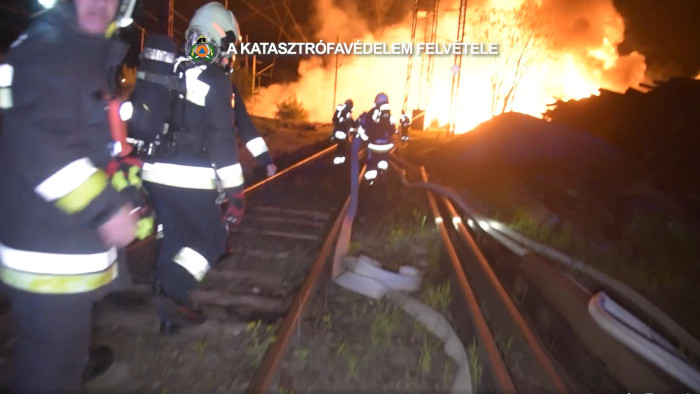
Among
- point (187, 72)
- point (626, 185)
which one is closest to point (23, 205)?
point (187, 72)

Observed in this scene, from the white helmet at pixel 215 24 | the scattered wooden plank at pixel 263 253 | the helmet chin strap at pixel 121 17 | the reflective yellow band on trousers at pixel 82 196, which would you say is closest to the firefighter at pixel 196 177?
the white helmet at pixel 215 24

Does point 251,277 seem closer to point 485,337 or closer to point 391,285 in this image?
point 391,285

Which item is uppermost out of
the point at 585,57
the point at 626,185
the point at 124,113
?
the point at 585,57

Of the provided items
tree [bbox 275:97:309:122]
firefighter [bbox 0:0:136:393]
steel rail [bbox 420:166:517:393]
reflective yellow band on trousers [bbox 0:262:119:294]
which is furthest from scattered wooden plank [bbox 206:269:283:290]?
tree [bbox 275:97:309:122]

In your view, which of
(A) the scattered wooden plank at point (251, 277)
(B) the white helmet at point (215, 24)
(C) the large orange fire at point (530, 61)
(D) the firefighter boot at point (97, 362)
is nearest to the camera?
(D) the firefighter boot at point (97, 362)

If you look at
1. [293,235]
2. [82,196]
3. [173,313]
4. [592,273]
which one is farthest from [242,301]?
[592,273]

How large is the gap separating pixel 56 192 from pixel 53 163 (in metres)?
0.11

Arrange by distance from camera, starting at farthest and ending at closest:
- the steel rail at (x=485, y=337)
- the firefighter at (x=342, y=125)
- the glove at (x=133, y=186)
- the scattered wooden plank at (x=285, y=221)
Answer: the firefighter at (x=342, y=125)
the scattered wooden plank at (x=285, y=221)
the steel rail at (x=485, y=337)
the glove at (x=133, y=186)

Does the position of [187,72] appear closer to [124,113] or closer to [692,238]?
[124,113]

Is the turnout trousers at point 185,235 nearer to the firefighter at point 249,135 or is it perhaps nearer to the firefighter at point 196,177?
the firefighter at point 196,177

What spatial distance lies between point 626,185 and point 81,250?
35.1ft

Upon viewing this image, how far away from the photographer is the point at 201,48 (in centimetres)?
331

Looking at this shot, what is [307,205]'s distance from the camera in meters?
8.66

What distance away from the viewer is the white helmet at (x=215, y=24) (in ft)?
11.3
